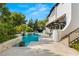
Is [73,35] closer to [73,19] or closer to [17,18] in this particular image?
[73,19]

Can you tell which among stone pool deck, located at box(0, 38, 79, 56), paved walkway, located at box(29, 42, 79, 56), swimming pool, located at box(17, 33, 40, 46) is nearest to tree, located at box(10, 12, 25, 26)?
swimming pool, located at box(17, 33, 40, 46)

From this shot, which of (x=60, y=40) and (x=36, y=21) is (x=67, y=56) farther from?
(x=36, y=21)

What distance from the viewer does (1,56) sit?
38.5ft

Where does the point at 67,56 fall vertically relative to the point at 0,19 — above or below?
below

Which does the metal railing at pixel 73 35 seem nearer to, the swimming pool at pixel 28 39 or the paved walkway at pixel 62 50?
the paved walkway at pixel 62 50

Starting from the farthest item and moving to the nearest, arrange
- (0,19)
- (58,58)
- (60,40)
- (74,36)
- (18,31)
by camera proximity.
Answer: (18,31)
(0,19)
(60,40)
(74,36)
(58,58)

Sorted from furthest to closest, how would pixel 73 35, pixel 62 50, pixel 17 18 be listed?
pixel 17 18, pixel 73 35, pixel 62 50

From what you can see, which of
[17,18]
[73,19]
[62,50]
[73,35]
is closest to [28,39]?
[17,18]

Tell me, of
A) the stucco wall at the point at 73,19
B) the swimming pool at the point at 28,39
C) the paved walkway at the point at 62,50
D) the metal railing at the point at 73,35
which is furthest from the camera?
the swimming pool at the point at 28,39

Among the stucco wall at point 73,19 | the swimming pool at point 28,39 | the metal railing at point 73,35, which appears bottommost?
the swimming pool at point 28,39

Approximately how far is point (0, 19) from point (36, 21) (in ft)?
47.7

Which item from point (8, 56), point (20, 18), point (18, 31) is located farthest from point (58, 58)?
point (18, 31)

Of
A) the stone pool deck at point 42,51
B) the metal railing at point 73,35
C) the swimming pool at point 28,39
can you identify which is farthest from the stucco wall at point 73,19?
the stone pool deck at point 42,51

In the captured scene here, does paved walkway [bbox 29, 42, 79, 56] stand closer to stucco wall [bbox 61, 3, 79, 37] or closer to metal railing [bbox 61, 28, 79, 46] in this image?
metal railing [bbox 61, 28, 79, 46]
